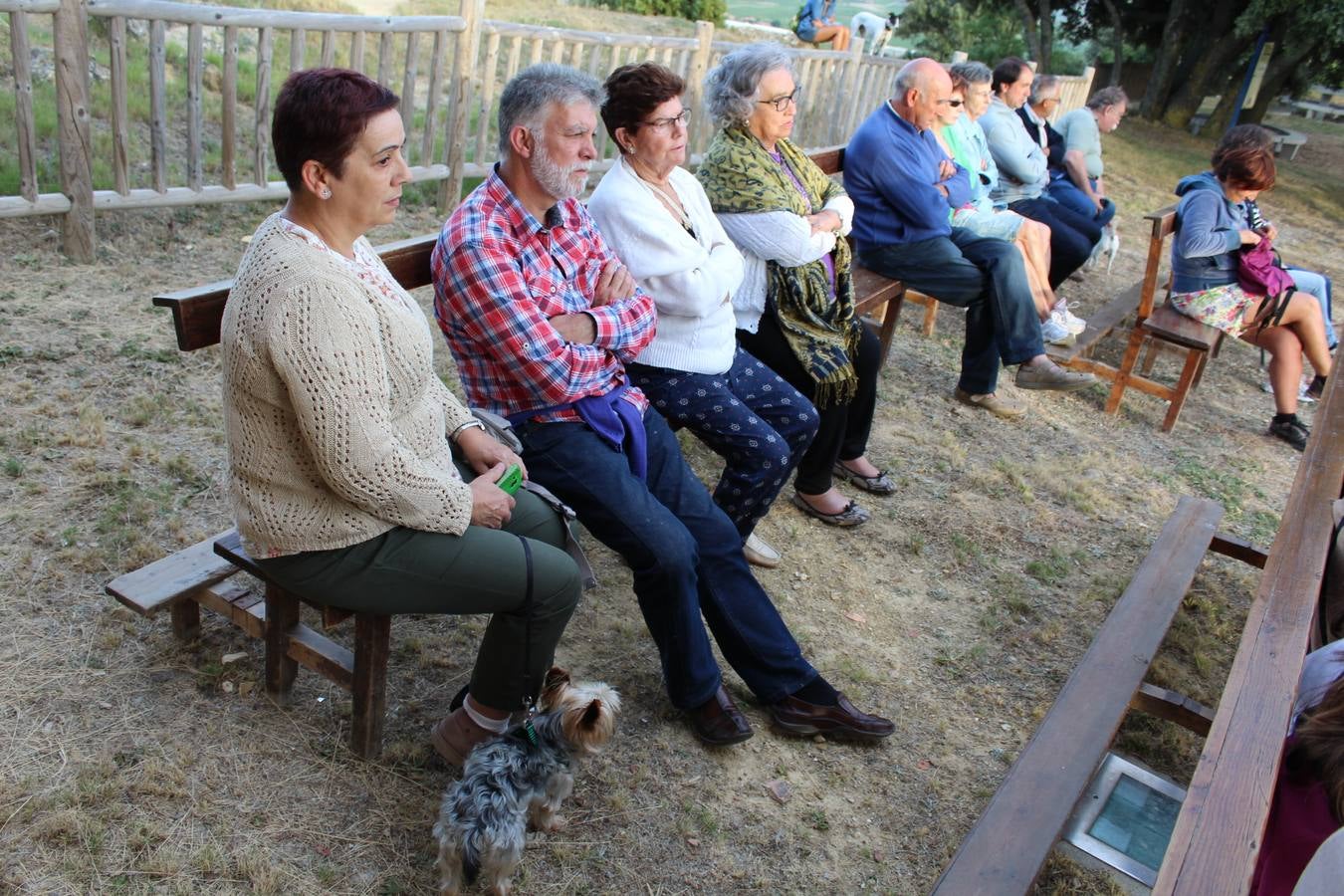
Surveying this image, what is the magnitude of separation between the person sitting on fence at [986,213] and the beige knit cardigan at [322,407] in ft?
12.4

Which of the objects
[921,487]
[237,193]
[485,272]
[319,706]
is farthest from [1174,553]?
[237,193]

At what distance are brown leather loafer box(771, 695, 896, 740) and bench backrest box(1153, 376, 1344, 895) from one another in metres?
0.97

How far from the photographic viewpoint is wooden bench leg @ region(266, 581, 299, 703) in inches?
96.3

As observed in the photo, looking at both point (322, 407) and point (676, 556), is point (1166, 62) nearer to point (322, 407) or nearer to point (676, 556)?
point (676, 556)

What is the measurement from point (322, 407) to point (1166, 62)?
20.7m

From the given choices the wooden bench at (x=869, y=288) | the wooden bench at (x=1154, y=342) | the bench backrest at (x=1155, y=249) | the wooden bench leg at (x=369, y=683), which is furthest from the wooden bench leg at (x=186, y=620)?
the bench backrest at (x=1155, y=249)

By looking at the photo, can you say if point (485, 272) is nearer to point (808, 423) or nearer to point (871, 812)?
point (808, 423)

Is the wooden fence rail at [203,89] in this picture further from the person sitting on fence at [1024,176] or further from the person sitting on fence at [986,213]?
the person sitting on fence at [986,213]

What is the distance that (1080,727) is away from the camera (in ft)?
8.12

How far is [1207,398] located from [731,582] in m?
4.69

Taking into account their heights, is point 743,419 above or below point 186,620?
above

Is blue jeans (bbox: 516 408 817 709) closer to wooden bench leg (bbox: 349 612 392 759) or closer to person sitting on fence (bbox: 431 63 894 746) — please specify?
person sitting on fence (bbox: 431 63 894 746)

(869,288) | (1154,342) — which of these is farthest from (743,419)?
(1154,342)

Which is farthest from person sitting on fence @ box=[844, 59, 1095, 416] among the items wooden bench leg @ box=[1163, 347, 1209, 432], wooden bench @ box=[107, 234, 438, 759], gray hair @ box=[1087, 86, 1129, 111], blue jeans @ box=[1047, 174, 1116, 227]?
gray hair @ box=[1087, 86, 1129, 111]
